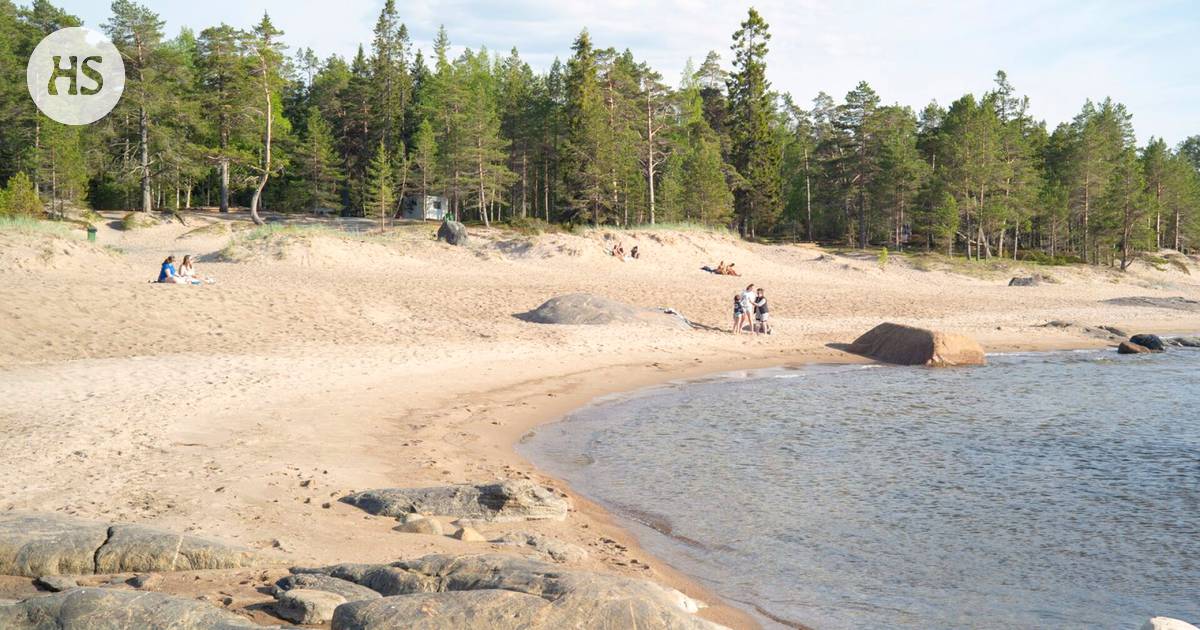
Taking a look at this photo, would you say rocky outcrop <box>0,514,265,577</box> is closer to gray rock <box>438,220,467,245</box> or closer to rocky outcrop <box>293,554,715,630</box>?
rocky outcrop <box>293,554,715,630</box>

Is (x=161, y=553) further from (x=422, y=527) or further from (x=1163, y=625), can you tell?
(x=1163, y=625)

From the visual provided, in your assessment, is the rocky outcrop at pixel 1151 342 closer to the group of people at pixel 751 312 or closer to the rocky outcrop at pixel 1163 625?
the group of people at pixel 751 312

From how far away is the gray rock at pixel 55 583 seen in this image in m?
5.33

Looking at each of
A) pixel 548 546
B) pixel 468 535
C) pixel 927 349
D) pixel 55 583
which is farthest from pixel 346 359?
pixel 927 349

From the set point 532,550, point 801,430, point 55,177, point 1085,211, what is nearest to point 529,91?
point 55,177

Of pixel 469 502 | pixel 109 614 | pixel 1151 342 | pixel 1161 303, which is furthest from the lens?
pixel 1161 303

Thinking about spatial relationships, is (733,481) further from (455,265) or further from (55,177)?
(55,177)

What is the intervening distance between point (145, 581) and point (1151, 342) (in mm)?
28393

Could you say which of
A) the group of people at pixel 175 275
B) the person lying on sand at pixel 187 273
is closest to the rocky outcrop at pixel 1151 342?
the person lying on sand at pixel 187 273

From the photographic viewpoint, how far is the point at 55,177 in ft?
165

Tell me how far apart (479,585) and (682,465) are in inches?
257

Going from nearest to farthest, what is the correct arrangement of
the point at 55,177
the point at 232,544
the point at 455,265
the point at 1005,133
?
1. the point at 232,544
2. the point at 455,265
3. the point at 55,177
4. the point at 1005,133

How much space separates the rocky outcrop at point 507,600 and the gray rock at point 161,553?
1077 millimetres

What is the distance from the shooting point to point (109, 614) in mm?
4551
